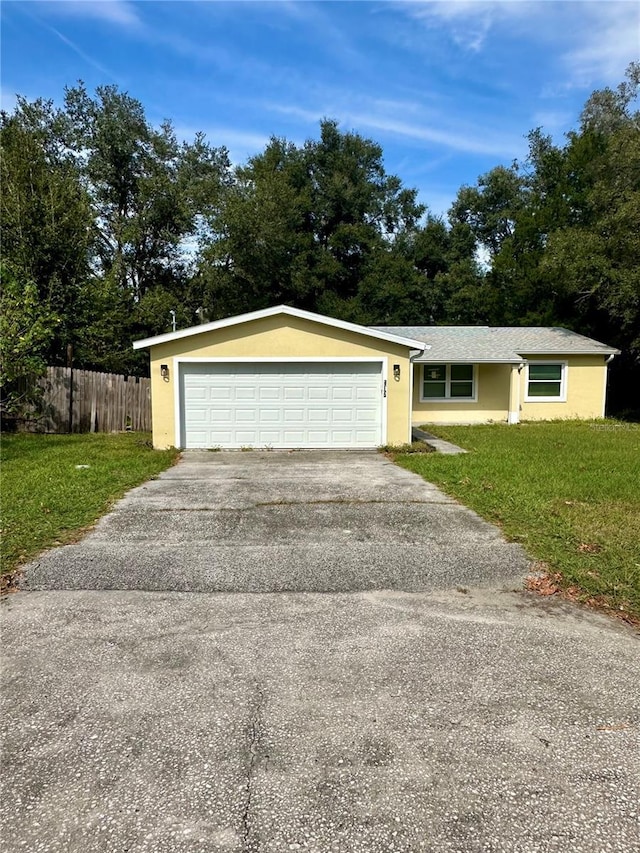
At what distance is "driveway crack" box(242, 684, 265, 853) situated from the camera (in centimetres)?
201

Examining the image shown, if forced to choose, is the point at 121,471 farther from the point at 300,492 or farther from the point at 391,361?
the point at 391,361

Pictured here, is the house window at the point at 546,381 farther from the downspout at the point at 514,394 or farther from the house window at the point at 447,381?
the house window at the point at 447,381

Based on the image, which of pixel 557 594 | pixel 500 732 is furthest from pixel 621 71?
pixel 500 732

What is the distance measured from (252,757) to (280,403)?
1032 centimetres

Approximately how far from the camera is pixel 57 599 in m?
4.27

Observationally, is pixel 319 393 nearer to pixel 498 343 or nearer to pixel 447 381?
pixel 447 381

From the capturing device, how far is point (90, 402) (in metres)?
15.2

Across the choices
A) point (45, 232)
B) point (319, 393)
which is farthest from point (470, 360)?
point (45, 232)

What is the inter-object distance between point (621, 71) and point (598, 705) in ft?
95.5

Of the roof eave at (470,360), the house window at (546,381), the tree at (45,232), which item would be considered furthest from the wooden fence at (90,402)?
the house window at (546,381)

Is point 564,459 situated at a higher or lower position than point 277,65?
lower

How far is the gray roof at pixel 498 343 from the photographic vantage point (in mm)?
17688

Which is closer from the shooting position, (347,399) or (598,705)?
(598,705)

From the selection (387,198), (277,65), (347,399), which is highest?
(387,198)
